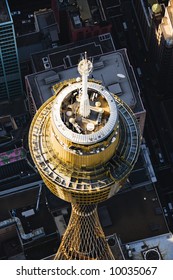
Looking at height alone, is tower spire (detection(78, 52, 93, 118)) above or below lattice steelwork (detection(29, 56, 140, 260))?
above

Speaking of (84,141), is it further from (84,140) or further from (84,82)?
(84,82)

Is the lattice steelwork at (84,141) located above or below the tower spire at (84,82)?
below

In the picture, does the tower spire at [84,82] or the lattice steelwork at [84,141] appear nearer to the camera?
the tower spire at [84,82]

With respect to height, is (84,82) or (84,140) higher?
(84,82)

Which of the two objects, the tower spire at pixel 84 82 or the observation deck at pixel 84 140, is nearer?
the tower spire at pixel 84 82

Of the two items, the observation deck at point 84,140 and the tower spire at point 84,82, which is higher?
the tower spire at point 84,82

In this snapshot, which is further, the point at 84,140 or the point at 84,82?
the point at 84,140

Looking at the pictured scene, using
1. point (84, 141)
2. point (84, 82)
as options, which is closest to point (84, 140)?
point (84, 141)
